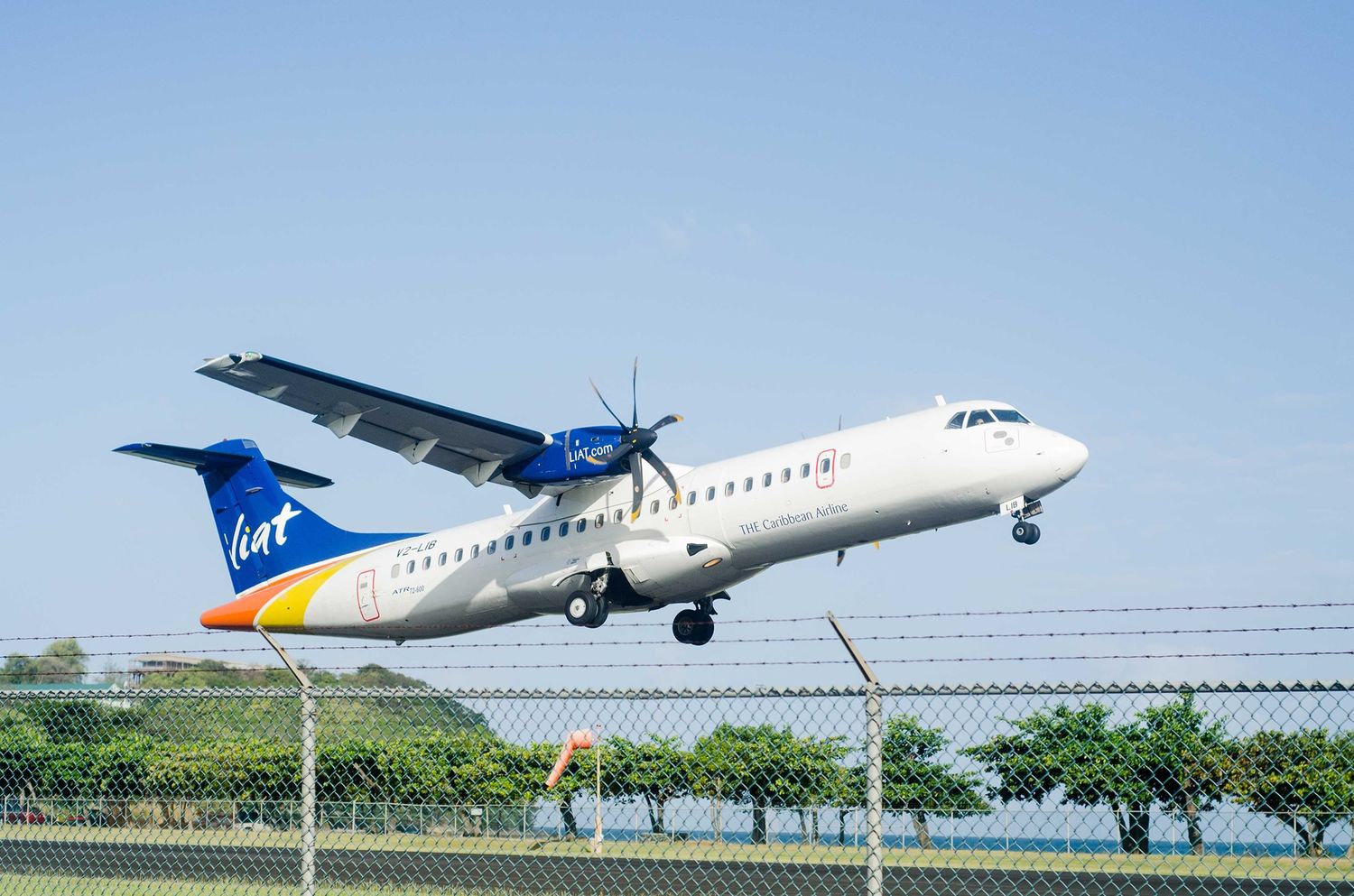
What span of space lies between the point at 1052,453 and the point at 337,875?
14.2m

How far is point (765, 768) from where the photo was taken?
29.9 ft

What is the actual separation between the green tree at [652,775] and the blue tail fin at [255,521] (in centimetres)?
2439

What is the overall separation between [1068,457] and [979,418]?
173 centimetres

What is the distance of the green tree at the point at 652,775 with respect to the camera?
8820 mm

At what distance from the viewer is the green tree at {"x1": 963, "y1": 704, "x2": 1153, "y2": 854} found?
26.9 ft

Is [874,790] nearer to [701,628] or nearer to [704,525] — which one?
[704,525]

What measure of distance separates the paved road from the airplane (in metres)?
8.05

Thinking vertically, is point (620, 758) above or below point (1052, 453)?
below

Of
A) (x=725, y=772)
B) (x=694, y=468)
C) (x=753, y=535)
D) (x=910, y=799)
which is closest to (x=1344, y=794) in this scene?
(x=910, y=799)

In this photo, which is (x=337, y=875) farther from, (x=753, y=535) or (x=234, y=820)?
(x=753, y=535)

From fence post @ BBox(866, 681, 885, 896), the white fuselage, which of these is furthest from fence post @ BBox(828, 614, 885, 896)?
the white fuselage

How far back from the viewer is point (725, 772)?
935 cm

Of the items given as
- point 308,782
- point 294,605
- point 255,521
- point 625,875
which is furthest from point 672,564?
point 308,782

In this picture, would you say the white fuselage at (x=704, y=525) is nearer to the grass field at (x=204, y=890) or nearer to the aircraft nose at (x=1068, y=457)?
the aircraft nose at (x=1068, y=457)
